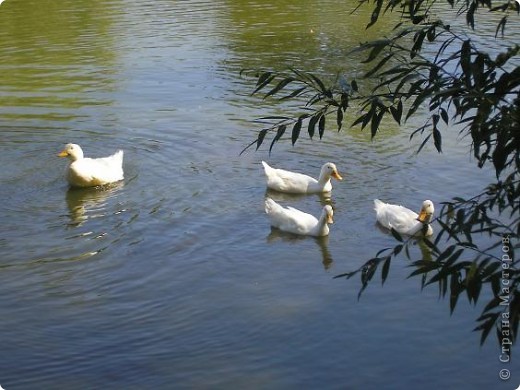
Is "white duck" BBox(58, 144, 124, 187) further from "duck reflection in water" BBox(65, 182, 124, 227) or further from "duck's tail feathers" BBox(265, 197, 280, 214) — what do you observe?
"duck's tail feathers" BBox(265, 197, 280, 214)

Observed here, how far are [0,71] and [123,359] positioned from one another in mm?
9947

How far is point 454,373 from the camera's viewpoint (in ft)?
20.9

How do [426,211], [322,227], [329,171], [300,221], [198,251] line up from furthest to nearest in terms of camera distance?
1. [329,171]
2. [300,221]
3. [322,227]
4. [426,211]
5. [198,251]

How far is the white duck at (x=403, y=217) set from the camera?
28.5 ft

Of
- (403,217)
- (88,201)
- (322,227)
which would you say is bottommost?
(88,201)

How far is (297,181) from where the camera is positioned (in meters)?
9.94

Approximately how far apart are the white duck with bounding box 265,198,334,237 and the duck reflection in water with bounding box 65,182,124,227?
1687 millimetres

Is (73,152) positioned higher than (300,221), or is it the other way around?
(73,152)

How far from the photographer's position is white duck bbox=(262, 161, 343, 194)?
9.86 meters

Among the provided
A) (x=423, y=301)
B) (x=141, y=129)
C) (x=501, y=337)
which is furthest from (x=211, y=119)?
(x=501, y=337)

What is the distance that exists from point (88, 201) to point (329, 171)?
7.82 feet

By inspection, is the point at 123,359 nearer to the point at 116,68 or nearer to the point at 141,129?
Result: the point at 141,129

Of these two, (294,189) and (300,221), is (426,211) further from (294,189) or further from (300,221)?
(294,189)

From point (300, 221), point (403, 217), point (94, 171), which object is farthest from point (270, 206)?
point (94, 171)
